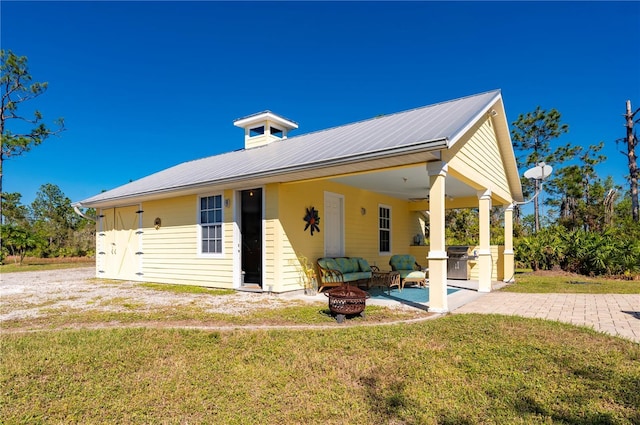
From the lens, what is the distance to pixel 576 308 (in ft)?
20.6

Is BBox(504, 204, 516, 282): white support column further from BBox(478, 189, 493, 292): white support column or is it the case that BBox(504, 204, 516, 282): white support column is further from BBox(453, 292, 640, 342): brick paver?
BBox(453, 292, 640, 342): brick paver

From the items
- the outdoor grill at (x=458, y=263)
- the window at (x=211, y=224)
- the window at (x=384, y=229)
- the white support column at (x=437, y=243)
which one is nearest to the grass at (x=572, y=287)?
the outdoor grill at (x=458, y=263)

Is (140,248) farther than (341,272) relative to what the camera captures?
Yes

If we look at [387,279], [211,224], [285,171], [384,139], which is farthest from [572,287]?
[211,224]

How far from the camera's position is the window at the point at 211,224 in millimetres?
9094

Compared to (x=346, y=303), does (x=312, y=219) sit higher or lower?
higher

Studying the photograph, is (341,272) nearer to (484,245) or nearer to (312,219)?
(312,219)


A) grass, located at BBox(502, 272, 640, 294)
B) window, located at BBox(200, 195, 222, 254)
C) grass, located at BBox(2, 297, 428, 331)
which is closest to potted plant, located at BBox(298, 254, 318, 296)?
grass, located at BBox(2, 297, 428, 331)

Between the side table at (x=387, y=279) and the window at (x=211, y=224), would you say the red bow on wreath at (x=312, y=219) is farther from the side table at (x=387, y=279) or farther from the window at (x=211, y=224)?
the window at (x=211, y=224)

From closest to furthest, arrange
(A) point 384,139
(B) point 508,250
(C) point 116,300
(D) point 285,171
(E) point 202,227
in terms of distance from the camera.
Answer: (A) point 384,139 < (D) point 285,171 < (C) point 116,300 < (E) point 202,227 < (B) point 508,250

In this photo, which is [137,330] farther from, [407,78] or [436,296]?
[407,78]

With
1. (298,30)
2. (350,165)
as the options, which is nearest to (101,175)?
(298,30)

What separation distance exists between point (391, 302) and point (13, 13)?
1278cm

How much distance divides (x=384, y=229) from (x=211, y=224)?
215 inches
